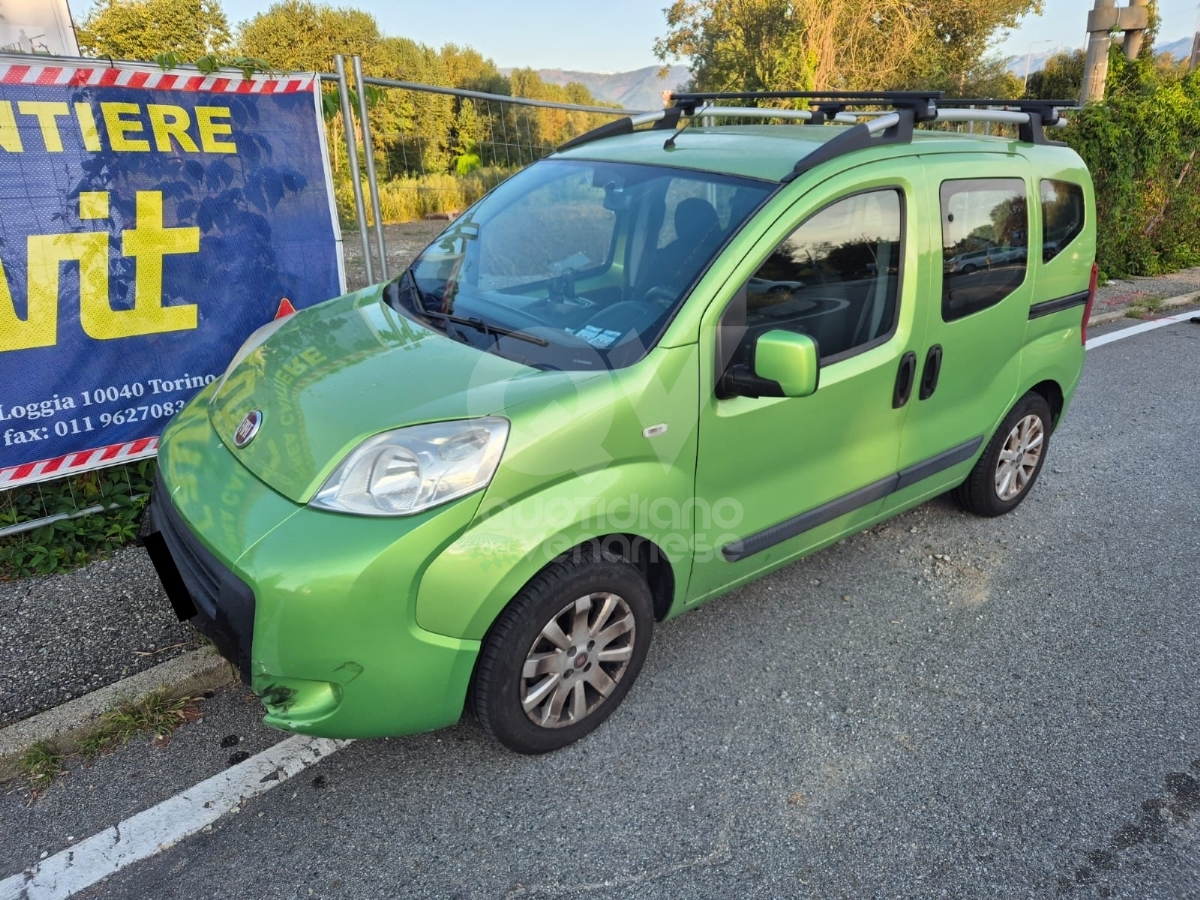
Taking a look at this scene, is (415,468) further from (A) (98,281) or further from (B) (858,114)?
(B) (858,114)

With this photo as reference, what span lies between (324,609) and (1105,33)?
46.9ft

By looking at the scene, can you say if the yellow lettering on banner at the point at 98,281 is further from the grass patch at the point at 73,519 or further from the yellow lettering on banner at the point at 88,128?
the grass patch at the point at 73,519

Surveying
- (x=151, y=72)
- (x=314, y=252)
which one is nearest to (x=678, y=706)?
(x=314, y=252)

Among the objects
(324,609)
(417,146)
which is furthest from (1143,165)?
(324,609)

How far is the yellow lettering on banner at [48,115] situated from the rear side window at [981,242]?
3519 millimetres

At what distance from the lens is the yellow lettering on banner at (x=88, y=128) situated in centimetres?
338

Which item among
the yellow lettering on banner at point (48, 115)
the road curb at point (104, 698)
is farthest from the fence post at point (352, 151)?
the road curb at point (104, 698)

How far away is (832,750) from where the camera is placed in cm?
263

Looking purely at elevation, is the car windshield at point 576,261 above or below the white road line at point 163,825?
above

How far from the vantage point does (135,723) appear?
2.66 m

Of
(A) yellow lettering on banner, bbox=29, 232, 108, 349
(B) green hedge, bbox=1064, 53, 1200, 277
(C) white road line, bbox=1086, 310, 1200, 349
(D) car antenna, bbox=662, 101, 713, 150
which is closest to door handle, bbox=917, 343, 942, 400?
(D) car antenna, bbox=662, 101, 713, 150

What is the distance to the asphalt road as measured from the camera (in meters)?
2.19

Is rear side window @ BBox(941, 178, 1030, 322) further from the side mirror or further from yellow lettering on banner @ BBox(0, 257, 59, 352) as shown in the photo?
yellow lettering on banner @ BBox(0, 257, 59, 352)

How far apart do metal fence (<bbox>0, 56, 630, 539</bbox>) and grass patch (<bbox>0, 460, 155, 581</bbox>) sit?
5.64 feet
